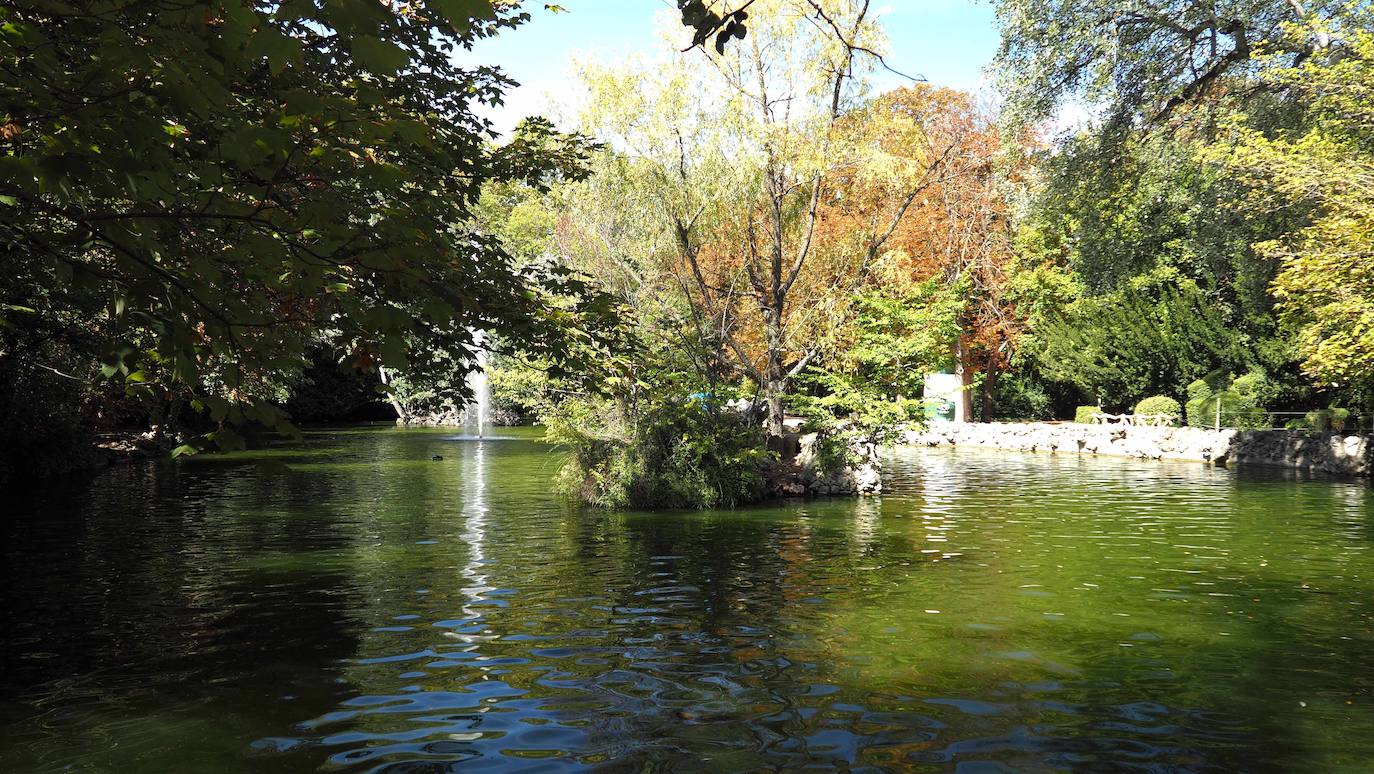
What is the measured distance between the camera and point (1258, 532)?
15.4 metres

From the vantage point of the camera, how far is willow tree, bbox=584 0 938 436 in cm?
1925

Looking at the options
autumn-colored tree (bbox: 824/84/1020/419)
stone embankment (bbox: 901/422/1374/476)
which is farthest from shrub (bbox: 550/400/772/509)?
autumn-colored tree (bbox: 824/84/1020/419)

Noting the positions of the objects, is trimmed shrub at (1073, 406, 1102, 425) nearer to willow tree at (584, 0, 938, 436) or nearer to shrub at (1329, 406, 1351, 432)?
shrub at (1329, 406, 1351, 432)

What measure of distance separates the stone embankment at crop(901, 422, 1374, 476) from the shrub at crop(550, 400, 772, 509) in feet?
14.4

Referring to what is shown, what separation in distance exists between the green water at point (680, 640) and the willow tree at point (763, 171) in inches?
200

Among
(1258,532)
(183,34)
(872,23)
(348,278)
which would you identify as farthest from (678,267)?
(183,34)

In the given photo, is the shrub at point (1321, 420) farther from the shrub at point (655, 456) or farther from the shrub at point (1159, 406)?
the shrub at point (655, 456)

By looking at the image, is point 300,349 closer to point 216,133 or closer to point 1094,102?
point 216,133

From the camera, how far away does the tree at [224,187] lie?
13.2ft

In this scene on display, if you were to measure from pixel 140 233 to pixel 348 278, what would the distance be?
3.57 meters

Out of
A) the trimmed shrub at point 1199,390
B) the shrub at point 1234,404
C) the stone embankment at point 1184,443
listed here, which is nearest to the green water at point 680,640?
the stone embankment at point 1184,443

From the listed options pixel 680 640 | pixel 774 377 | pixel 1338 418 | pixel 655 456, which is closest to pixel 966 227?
pixel 1338 418

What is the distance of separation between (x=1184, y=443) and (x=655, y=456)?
1963 centimetres

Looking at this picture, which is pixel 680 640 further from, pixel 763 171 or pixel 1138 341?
pixel 1138 341
